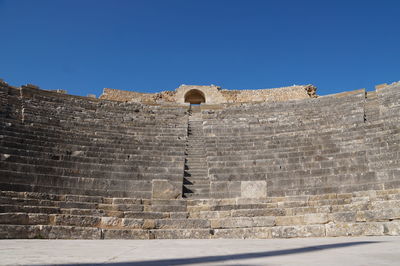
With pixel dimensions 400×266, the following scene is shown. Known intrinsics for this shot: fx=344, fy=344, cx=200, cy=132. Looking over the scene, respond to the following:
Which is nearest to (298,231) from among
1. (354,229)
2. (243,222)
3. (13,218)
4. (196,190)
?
(354,229)

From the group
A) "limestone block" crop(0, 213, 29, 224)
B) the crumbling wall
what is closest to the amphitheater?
"limestone block" crop(0, 213, 29, 224)

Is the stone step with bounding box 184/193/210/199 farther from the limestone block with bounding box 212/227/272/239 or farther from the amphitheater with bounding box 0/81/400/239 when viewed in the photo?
the limestone block with bounding box 212/227/272/239

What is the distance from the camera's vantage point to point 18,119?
9273mm

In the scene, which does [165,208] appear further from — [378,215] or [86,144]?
[378,215]

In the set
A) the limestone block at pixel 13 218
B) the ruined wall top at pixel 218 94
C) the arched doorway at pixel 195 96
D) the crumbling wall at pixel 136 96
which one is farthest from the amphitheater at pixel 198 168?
the arched doorway at pixel 195 96

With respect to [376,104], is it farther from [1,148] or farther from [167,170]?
[1,148]

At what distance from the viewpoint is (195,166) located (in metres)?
8.66

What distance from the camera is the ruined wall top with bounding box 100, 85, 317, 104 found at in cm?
2017

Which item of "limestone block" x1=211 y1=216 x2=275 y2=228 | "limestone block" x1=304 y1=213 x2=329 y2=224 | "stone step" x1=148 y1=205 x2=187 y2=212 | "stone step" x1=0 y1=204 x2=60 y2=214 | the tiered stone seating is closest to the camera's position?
the tiered stone seating

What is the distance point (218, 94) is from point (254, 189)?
46.9 ft

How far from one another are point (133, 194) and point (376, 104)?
788cm

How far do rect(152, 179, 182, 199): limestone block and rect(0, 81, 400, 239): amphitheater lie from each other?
0.07 ft

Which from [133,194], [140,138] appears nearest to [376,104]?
[140,138]

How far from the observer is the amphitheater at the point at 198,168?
5.63 m
